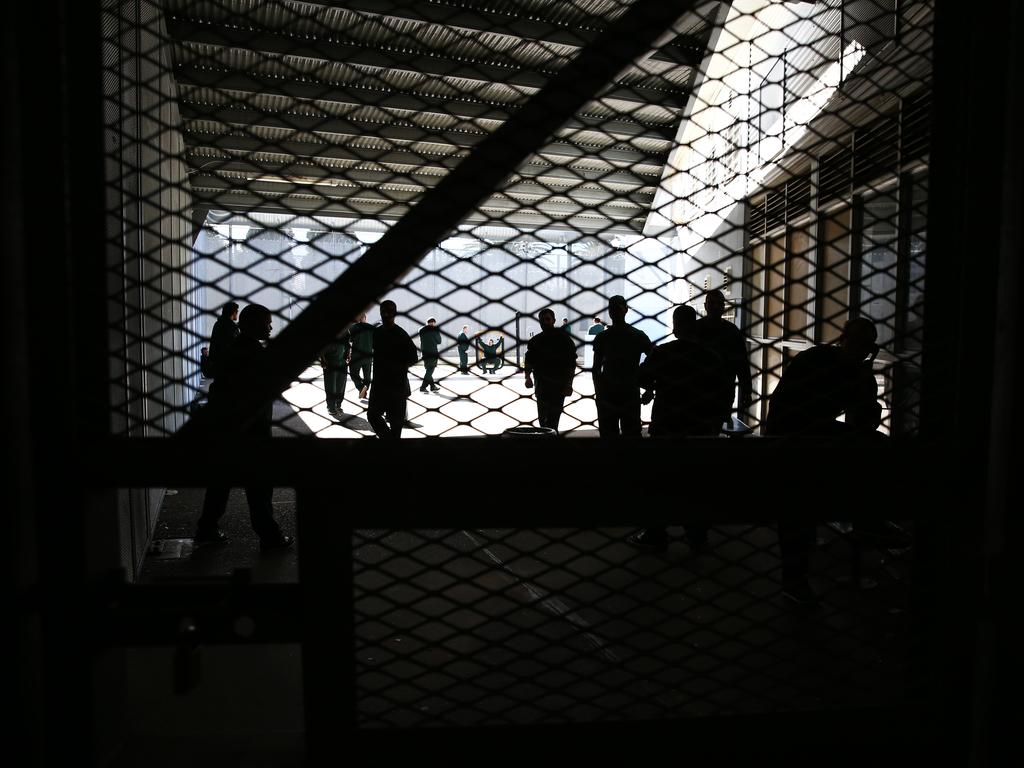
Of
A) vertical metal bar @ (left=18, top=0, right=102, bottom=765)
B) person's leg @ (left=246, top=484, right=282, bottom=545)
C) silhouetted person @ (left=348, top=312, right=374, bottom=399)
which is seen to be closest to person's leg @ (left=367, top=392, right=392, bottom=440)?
silhouetted person @ (left=348, top=312, right=374, bottom=399)

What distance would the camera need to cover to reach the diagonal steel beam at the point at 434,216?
116 cm

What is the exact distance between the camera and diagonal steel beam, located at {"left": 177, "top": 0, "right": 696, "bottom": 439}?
3.80 feet

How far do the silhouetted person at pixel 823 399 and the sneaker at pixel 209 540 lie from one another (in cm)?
316

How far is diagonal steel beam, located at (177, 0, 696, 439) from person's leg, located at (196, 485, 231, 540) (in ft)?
10.7

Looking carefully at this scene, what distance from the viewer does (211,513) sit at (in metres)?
4.18

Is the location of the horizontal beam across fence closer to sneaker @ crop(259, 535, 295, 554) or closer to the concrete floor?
the concrete floor

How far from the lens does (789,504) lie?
1.23m

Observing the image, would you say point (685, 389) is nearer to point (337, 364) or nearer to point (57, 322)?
point (337, 364)

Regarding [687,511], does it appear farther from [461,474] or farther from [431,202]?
[431,202]

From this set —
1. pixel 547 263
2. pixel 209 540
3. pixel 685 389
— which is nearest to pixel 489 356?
pixel 685 389

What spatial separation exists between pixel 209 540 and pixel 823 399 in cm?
391

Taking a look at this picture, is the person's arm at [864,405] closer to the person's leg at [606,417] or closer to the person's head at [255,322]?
the person's leg at [606,417]

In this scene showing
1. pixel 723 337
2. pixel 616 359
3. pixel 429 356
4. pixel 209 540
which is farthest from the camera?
pixel 209 540

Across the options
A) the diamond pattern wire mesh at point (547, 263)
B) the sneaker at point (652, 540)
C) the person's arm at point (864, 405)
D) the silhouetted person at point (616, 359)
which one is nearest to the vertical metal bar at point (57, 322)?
the diamond pattern wire mesh at point (547, 263)
